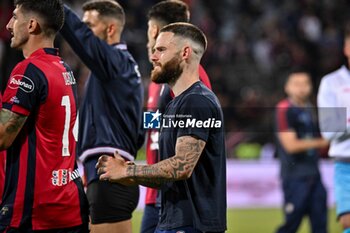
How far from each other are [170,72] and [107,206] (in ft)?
5.88

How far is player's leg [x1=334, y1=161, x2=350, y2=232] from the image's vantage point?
6812 mm

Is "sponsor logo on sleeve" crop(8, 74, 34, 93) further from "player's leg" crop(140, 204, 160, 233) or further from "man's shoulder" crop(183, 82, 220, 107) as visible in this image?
"player's leg" crop(140, 204, 160, 233)

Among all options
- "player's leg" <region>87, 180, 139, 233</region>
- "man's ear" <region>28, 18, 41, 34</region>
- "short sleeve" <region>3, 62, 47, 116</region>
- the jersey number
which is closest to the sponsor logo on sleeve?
"short sleeve" <region>3, 62, 47, 116</region>

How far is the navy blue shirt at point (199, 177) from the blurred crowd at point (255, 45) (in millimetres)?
11050

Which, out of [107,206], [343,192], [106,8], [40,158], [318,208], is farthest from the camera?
[318,208]

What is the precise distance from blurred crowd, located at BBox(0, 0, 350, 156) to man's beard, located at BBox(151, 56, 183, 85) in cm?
1101

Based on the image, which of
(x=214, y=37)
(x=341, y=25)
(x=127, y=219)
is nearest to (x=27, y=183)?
(x=127, y=219)

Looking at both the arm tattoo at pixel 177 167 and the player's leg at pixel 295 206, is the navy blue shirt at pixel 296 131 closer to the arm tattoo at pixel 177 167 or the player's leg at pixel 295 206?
the player's leg at pixel 295 206

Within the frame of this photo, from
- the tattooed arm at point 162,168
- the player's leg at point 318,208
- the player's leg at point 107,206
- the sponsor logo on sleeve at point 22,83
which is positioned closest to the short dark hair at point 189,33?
the tattooed arm at point 162,168

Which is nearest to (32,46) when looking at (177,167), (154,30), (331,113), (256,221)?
(177,167)

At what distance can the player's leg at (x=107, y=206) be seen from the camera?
6.09 meters

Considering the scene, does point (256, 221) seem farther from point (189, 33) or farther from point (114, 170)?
point (114, 170)

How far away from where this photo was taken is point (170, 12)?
250 inches

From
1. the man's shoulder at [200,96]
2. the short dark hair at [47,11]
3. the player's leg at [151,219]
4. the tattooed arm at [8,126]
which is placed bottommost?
the player's leg at [151,219]
